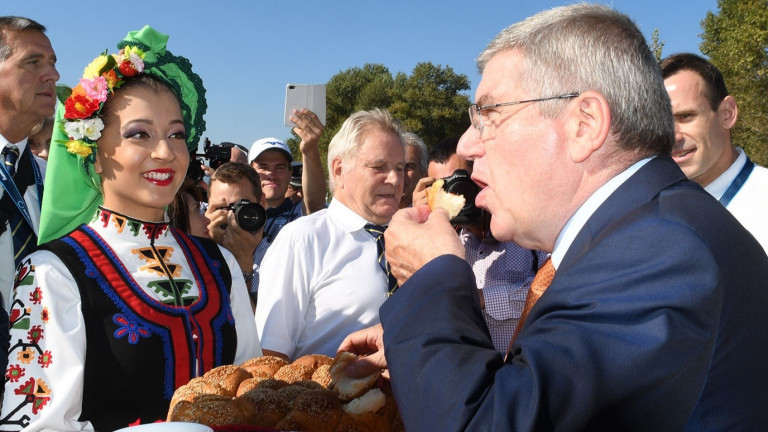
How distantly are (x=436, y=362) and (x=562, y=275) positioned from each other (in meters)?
0.31

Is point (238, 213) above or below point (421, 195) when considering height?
below

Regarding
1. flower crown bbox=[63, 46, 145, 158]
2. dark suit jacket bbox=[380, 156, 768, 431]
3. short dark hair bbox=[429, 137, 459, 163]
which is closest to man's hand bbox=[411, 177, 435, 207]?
short dark hair bbox=[429, 137, 459, 163]

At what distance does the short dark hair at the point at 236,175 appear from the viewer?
499cm

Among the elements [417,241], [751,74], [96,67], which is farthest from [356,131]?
[751,74]

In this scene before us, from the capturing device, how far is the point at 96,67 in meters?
2.47

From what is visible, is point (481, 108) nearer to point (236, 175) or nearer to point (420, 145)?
point (236, 175)

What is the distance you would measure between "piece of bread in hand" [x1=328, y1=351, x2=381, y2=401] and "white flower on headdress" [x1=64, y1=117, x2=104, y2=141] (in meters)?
1.32

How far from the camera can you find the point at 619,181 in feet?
4.90

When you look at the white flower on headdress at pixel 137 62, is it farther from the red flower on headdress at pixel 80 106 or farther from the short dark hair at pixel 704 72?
the short dark hair at pixel 704 72

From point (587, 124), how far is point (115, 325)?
5.35 ft

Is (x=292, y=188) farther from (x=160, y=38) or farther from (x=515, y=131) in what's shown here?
(x=515, y=131)

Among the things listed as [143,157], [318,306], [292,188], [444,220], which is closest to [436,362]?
[444,220]

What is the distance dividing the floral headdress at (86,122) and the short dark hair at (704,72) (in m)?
2.94

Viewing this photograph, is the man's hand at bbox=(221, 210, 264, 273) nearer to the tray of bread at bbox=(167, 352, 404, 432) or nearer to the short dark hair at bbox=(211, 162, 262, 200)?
the short dark hair at bbox=(211, 162, 262, 200)
